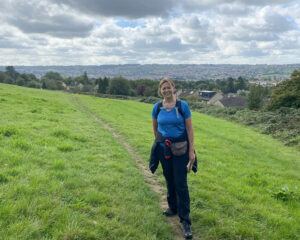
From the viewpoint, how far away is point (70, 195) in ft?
24.3

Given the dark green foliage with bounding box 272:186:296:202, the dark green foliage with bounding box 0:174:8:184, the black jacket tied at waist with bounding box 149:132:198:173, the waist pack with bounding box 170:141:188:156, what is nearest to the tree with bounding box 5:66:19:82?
the dark green foliage with bounding box 0:174:8:184

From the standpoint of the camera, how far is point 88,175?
29.9 ft

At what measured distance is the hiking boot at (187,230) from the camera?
6.52 m

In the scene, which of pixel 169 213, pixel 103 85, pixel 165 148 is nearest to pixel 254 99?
pixel 103 85

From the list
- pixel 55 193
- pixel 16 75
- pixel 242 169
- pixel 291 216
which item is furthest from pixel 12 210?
pixel 16 75

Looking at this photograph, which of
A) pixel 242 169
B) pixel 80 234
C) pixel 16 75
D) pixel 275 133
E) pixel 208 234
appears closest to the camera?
pixel 80 234

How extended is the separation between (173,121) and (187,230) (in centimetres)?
190

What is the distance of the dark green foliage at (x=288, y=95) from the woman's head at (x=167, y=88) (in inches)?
2233

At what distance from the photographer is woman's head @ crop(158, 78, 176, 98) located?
6840 mm

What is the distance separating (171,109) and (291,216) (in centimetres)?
365

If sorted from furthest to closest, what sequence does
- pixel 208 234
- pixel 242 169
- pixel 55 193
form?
pixel 242 169 < pixel 55 193 < pixel 208 234

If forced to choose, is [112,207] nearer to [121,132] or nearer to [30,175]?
[30,175]

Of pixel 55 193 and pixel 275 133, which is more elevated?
pixel 55 193

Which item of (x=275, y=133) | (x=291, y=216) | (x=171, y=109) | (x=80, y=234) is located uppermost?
(x=171, y=109)
